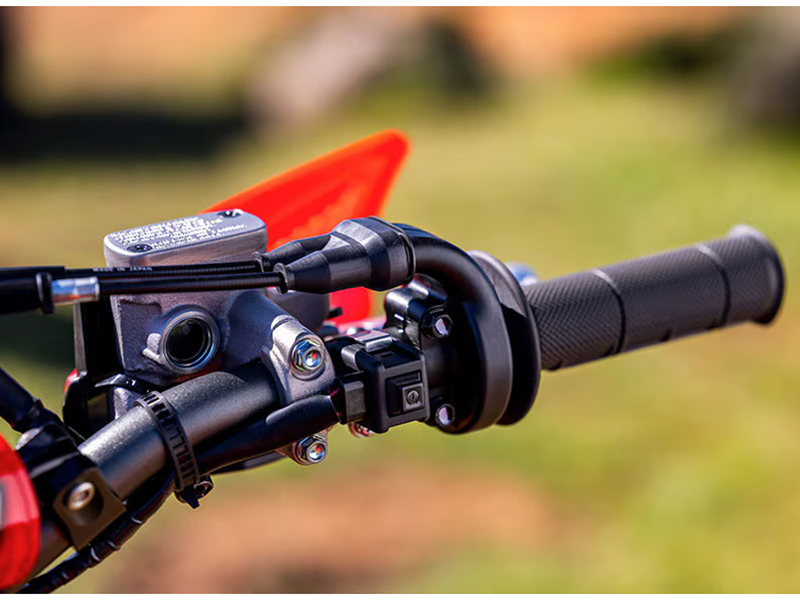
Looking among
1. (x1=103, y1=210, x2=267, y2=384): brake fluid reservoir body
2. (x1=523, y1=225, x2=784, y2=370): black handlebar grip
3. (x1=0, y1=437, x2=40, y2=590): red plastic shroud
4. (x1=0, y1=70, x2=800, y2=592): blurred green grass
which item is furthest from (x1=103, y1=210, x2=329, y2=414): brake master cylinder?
(x1=0, y1=70, x2=800, y2=592): blurred green grass

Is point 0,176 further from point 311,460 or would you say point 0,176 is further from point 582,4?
point 311,460

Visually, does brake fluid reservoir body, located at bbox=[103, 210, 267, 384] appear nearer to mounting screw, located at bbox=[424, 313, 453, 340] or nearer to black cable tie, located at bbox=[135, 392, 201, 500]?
black cable tie, located at bbox=[135, 392, 201, 500]

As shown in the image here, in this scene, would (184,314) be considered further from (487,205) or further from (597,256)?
(487,205)

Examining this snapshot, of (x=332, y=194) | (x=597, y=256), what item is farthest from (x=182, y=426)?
(x=597, y=256)

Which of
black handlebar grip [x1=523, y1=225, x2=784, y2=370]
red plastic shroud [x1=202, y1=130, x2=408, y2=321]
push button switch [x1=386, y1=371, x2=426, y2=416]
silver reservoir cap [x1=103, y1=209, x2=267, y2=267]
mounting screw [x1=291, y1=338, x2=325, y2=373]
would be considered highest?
silver reservoir cap [x1=103, y1=209, x2=267, y2=267]

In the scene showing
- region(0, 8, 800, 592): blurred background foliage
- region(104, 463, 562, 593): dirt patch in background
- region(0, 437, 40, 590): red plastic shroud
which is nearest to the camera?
region(0, 437, 40, 590): red plastic shroud

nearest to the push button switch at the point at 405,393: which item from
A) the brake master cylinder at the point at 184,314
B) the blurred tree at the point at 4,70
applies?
the brake master cylinder at the point at 184,314

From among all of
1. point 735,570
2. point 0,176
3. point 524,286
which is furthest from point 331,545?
point 0,176

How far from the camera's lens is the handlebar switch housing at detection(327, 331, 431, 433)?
107cm

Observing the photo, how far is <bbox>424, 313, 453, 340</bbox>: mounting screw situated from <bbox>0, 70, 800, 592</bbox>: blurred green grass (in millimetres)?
2321

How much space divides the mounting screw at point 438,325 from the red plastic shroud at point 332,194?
12.5 inches

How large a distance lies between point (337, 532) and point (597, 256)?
2.58 metres

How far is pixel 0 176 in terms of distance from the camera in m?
7.30

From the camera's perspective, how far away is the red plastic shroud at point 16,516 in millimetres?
894
